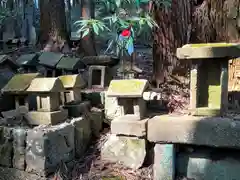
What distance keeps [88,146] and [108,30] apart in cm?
103

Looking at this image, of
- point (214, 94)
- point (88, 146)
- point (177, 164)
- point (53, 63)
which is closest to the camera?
point (214, 94)

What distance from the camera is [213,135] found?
2.07 meters

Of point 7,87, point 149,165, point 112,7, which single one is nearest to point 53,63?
point 7,87

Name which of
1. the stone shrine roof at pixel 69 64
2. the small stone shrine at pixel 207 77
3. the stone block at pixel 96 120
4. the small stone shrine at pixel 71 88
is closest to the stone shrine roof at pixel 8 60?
the stone shrine roof at pixel 69 64

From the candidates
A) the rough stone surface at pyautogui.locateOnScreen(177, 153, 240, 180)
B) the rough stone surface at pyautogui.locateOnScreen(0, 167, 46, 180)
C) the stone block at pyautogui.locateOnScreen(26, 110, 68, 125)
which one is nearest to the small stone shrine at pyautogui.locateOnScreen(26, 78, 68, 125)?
the stone block at pyautogui.locateOnScreen(26, 110, 68, 125)

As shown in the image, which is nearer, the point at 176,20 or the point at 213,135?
the point at 213,135

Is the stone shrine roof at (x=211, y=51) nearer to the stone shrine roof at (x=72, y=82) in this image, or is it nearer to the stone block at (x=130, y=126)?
the stone block at (x=130, y=126)

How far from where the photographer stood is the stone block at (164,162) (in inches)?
88.7

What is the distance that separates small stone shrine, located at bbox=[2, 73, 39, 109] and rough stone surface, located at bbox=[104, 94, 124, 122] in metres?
0.68

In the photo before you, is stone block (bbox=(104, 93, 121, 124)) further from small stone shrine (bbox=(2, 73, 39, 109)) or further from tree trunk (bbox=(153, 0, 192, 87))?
small stone shrine (bbox=(2, 73, 39, 109))

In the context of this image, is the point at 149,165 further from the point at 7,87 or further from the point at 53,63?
the point at 53,63

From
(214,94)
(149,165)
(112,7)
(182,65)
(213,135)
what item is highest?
(112,7)

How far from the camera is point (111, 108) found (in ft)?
9.11

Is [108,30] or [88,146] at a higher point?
[108,30]
